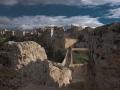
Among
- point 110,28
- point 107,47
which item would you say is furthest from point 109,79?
point 110,28

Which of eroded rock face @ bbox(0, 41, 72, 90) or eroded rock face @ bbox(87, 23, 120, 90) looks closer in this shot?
eroded rock face @ bbox(87, 23, 120, 90)

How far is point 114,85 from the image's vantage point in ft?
17.3

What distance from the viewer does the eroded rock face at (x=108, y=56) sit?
17.4ft

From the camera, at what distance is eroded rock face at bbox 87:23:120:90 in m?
5.29

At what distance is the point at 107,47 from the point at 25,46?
4.00 m

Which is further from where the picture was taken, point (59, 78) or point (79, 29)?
point (79, 29)

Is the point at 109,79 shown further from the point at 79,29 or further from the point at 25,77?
the point at 79,29

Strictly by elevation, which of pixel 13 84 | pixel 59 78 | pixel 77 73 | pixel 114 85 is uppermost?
pixel 114 85

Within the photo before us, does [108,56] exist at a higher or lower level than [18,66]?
higher

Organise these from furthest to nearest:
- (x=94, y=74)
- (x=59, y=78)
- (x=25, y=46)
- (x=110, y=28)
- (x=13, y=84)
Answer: (x=59, y=78)
(x=25, y=46)
(x=13, y=84)
(x=94, y=74)
(x=110, y=28)

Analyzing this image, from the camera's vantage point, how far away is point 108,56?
17.8 ft

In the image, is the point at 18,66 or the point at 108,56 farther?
the point at 18,66

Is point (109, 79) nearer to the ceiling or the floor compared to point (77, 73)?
nearer to the ceiling

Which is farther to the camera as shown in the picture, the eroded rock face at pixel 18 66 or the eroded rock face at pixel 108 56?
the eroded rock face at pixel 18 66
